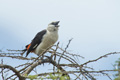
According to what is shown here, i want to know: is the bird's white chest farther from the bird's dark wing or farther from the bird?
the bird's dark wing

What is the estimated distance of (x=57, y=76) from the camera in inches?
103

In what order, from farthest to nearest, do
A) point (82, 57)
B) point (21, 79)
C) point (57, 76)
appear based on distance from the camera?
point (82, 57)
point (21, 79)
point (57, 76)

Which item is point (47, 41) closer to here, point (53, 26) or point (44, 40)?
point (44, 40)

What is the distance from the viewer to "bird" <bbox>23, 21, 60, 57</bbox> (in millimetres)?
5449

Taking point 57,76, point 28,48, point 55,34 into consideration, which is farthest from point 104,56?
point 28,48

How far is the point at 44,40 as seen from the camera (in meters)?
5.45

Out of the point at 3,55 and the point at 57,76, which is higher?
the point at 3,55

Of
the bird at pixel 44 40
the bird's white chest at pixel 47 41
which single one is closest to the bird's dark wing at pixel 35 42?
the bird at pixel 44 40

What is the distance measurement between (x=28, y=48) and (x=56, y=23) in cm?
95

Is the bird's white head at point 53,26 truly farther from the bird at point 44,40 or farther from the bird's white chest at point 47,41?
the bird's white chest at point 47,41

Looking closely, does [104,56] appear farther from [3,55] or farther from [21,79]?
[3,55]

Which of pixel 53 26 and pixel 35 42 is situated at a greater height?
pixel 53 26

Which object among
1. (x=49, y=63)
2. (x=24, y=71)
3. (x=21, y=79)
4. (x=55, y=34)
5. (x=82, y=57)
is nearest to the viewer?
(x=21, y=79)

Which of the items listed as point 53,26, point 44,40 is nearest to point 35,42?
point 44,40
